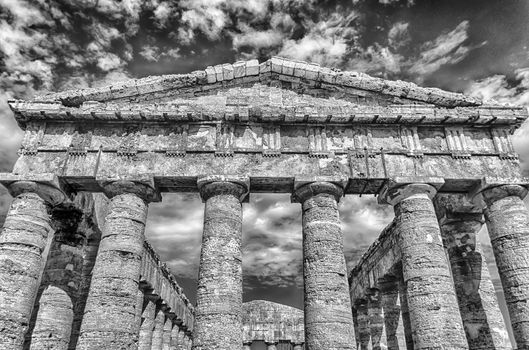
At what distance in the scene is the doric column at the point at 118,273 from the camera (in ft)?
33.5

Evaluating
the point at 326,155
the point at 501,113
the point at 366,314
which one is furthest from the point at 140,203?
the point at 366,314

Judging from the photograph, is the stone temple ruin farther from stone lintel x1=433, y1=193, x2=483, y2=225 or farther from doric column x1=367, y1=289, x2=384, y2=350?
doric column x1=367, y1=289, x2=384, y2=350

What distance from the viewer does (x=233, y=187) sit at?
11977mm

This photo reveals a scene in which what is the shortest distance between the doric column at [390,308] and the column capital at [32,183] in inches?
499

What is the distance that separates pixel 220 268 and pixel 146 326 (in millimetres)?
9149

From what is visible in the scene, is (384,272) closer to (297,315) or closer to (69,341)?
(69,341)

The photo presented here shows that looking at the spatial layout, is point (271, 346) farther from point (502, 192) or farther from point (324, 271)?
point (502, 192)

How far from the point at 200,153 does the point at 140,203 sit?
234 cm

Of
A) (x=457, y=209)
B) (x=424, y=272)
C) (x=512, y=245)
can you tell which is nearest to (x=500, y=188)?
(x=512, y=245)

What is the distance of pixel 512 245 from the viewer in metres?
11.6

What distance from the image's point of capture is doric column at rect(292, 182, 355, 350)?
10.3m

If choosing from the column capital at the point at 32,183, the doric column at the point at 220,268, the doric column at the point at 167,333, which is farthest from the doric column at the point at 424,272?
the doric column at the point at 167,333

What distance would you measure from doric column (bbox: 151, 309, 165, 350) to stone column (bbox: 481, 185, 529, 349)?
1523cm

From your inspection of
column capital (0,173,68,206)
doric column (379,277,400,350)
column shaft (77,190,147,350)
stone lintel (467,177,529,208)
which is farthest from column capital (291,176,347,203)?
column capital (0,173,68,206)
